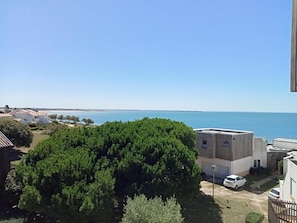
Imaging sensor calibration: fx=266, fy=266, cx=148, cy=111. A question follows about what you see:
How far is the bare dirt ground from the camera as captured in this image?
18.4 metres

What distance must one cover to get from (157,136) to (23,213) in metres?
8.59

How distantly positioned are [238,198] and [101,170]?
12.2 m

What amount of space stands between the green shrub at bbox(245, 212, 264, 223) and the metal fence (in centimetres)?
353

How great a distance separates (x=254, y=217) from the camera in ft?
52.6

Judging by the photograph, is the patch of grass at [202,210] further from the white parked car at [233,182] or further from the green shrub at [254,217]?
→ the white parked car at [233,182]

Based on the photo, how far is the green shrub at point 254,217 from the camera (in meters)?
15.6

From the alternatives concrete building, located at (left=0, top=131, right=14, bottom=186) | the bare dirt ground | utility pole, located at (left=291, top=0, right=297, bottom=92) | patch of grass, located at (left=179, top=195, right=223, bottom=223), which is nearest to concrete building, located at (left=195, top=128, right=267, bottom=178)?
the bare dirt ground

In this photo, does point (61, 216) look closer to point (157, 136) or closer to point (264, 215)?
point (157, 136)

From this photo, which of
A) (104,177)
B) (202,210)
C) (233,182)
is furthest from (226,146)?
(104,177)

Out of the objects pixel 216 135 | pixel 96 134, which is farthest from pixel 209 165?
pixel 96 134

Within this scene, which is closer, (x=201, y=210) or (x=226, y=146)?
(x=201, y=210)

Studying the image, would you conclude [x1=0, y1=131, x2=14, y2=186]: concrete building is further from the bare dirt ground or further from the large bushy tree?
the bare dirt ground

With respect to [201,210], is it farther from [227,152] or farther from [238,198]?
[227,152]

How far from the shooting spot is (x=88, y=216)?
12.0 m
